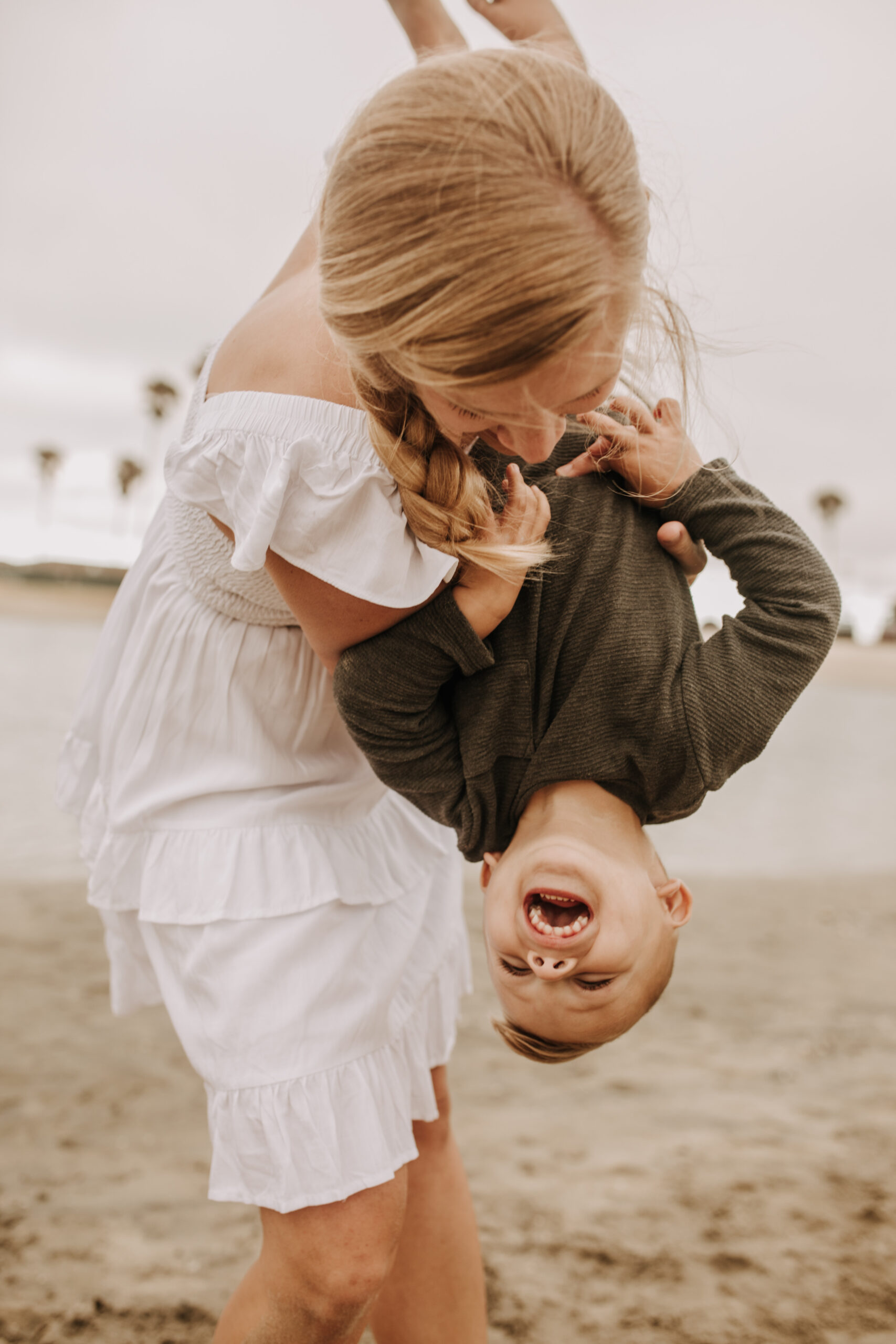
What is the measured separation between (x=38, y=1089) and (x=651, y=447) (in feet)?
9.71

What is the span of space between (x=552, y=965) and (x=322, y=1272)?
568mm

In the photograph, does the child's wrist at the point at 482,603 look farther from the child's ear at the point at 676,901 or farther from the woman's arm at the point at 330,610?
the child's ear at the point at 676,901

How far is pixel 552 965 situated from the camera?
1.41m

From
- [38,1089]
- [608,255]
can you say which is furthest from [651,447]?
[38,1089]

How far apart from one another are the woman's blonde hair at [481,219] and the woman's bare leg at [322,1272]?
3.91 feet

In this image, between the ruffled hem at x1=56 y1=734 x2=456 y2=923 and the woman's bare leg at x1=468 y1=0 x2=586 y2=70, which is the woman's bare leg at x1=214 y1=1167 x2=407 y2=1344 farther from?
the woman's bare leg at x1=468 y1=0 x2=586 y2=70

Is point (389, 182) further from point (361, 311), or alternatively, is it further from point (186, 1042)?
point (186, 1042)

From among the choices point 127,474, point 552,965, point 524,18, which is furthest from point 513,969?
point 127,474

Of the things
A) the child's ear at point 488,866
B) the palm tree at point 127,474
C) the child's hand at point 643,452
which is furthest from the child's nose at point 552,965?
the palm tree at point 127,474

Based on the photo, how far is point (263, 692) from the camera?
167 centimetres

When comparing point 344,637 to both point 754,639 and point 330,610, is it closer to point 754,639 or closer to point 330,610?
point 330,610

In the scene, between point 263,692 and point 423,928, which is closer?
point 263,692

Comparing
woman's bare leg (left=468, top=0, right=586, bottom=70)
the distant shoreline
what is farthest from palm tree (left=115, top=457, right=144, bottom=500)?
woman's bare leg (left=468, top=0, right=586, bottom=70)

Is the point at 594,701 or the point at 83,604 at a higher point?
the point at 594,701
